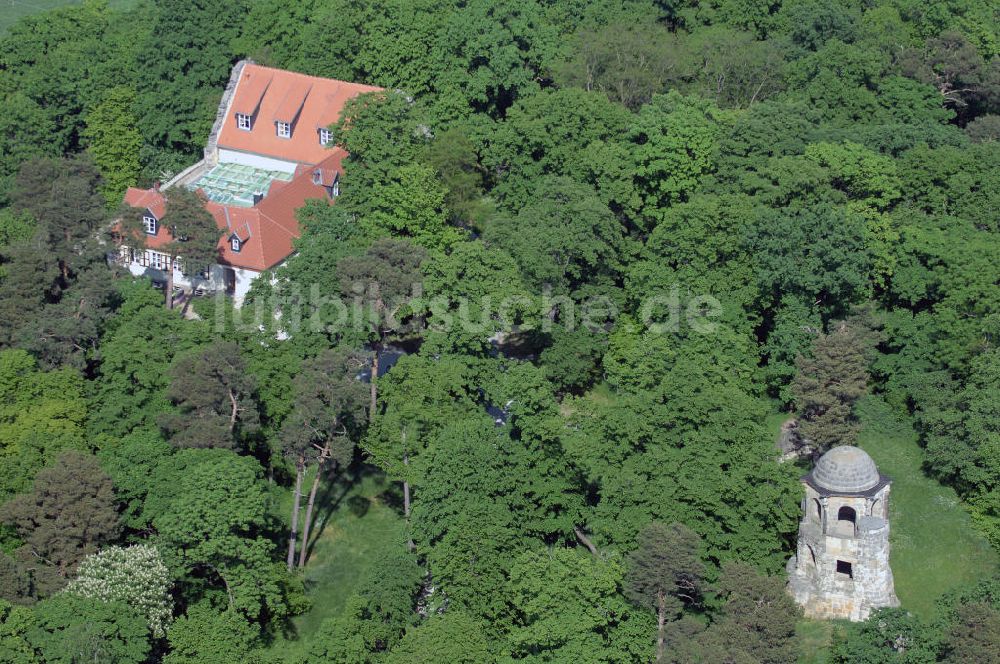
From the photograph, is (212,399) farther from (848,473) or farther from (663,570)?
(848,473)

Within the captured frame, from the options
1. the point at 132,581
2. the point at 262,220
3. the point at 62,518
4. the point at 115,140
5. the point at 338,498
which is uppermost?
the point at 115,140

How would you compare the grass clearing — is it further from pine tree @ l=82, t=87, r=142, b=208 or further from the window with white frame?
pine tree @ l=82, t=87, r=142, b=208

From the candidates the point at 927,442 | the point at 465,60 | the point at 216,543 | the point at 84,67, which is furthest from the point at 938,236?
the point at 84,67

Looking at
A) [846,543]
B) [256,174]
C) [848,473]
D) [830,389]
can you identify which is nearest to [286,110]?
[256,174]

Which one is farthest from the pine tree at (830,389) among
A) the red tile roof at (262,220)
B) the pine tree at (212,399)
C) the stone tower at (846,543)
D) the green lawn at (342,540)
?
the red tile roof at (262,220)

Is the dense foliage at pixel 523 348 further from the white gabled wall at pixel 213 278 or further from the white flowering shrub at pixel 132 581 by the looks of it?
the white gabled wall at pixel 213 278

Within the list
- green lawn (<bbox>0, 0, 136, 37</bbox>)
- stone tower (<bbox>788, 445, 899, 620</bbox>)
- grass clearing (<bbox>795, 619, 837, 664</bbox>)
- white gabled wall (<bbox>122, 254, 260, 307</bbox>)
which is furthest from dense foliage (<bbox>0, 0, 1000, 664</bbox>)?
green lawn (<bbox>0, 0, 136, 37</bbox>)

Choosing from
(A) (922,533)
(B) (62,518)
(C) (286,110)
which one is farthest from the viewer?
(C) (286,110)
